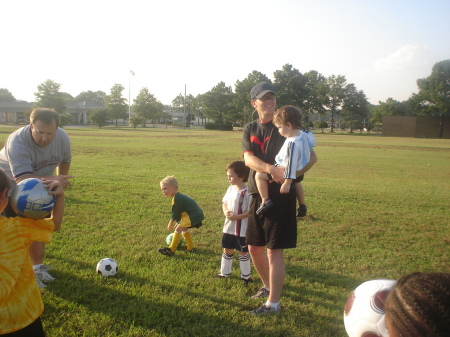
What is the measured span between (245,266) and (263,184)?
1367 millimetres

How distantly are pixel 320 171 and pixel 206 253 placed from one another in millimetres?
11226

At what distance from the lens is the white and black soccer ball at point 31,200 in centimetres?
234

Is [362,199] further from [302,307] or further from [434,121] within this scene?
[434,121]

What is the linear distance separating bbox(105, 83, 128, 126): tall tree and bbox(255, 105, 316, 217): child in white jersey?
9420cm

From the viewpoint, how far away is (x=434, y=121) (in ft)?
233

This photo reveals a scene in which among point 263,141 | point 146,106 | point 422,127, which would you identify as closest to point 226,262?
point 263,141

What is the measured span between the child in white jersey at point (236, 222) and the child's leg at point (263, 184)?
2.89 feet

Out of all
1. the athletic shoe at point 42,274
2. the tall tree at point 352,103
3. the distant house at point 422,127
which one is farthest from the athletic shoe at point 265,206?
the tall tree at point 352,103

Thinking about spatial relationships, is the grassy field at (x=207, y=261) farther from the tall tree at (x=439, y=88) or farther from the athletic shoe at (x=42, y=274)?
the tall tree at (x=439, y=88)

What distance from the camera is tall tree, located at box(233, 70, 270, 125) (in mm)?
83938

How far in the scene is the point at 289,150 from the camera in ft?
11.0

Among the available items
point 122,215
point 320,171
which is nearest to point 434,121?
point 320,171

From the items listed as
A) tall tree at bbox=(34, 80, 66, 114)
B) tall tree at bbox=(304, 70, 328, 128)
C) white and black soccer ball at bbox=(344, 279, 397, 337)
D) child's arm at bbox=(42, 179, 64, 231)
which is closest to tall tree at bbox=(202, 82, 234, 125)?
tall tree at bbox=(304, 70, 328, 128)

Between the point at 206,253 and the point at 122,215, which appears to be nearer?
the point at 206,253
